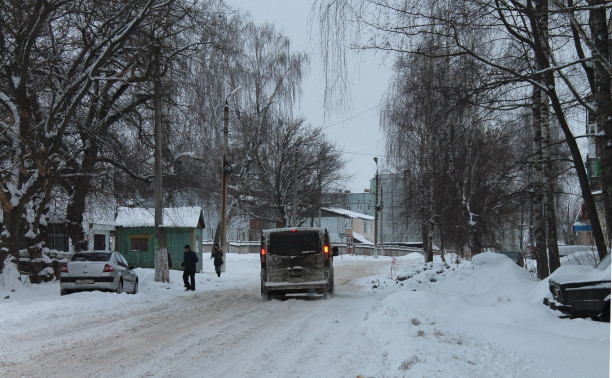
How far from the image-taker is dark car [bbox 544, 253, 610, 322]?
926 centimetres

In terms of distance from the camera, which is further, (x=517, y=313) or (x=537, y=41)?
(x=537, y=41)

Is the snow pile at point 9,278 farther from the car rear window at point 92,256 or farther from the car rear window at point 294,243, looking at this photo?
the car rear window at point 294,243

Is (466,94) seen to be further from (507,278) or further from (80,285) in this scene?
(80,285)

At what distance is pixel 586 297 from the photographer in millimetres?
9359

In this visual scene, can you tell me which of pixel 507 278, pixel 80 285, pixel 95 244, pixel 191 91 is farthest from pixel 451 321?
pixel 95 244

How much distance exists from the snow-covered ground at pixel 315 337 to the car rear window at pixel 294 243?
1781 mm

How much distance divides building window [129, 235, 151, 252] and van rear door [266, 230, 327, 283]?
18820 millimetres

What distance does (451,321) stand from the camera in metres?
9.26

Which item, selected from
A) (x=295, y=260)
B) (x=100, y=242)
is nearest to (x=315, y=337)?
(x=295, y=260)

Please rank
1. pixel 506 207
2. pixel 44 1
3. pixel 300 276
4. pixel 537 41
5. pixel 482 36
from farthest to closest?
1. pixel 506 207
2. pixel 300 276
3. pixel 44 1
4. pixel 482 36
5. pixel 537 41

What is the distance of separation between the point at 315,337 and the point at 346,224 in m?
86.2

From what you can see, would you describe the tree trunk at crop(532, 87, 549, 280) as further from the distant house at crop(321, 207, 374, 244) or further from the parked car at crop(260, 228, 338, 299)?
the distant house at crop(321, 207, 374, 244)

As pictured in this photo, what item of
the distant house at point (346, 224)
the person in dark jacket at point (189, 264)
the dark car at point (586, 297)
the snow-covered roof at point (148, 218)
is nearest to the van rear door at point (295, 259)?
the person in dark jacket at point (189, 264)

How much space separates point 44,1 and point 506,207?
28.0 m
